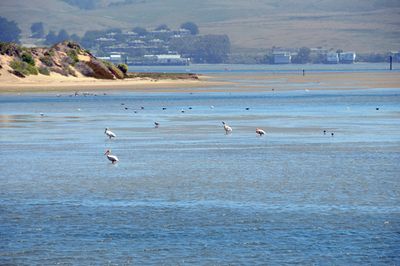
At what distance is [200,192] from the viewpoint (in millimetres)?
23234

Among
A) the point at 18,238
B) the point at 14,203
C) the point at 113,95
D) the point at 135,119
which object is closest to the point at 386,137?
the point at 135,119

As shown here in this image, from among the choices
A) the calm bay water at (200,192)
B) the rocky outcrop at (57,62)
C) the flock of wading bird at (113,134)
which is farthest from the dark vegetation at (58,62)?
the flock of wading bird at (113,134)

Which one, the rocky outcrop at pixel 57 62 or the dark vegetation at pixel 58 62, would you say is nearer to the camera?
the dark vegetation at pixel 58 62

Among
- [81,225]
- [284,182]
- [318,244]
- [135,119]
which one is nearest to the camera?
[318,244]

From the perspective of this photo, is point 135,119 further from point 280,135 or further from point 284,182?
point 284,182

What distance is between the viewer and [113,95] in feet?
223

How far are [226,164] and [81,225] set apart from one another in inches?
363

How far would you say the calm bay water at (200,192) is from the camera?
1766cm

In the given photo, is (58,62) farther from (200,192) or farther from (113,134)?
(200,192)

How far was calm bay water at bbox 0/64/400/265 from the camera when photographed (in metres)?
17.7

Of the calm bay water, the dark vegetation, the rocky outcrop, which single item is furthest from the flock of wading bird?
the rocky outcrop

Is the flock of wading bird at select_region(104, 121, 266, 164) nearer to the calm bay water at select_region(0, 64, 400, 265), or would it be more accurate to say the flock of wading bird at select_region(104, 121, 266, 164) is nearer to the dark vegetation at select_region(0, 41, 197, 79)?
the calm bay water at select_region(0, 64, 400, 265)

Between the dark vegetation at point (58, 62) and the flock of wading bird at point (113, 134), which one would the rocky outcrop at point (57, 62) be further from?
the flock of wading bird at point (113, 134)

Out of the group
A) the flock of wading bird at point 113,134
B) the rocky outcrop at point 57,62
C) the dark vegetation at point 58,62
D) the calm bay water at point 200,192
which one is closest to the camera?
the calm bay water at point 200,192
